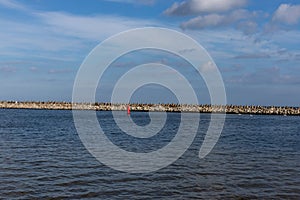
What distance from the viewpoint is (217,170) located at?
21.0 metres

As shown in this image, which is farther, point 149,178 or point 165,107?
point 165,107

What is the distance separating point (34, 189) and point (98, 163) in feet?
22.4

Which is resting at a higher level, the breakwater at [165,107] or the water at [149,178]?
the breakwater at [165,107]

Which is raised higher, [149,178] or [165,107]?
[165,107]

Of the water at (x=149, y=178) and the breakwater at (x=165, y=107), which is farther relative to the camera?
the breakwater at (x=165, y=107)

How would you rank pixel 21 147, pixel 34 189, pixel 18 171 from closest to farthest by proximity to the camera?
pixel 34 189 → pixel 18 171 → pixel 21 147

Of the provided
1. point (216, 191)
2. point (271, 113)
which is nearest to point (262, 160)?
point (216, 191)

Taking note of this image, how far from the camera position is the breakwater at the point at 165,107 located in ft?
443

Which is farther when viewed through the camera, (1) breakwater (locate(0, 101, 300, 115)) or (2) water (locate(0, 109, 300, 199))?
(1) breakwater (locate(0, 101, 300, 115))

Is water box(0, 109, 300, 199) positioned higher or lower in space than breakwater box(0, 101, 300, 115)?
lower

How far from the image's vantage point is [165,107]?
147 m

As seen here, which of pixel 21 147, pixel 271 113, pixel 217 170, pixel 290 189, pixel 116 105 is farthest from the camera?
pixel 116 105

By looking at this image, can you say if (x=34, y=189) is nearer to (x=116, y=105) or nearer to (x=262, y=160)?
(x=262, y=160)

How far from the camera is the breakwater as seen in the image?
13500 cm
